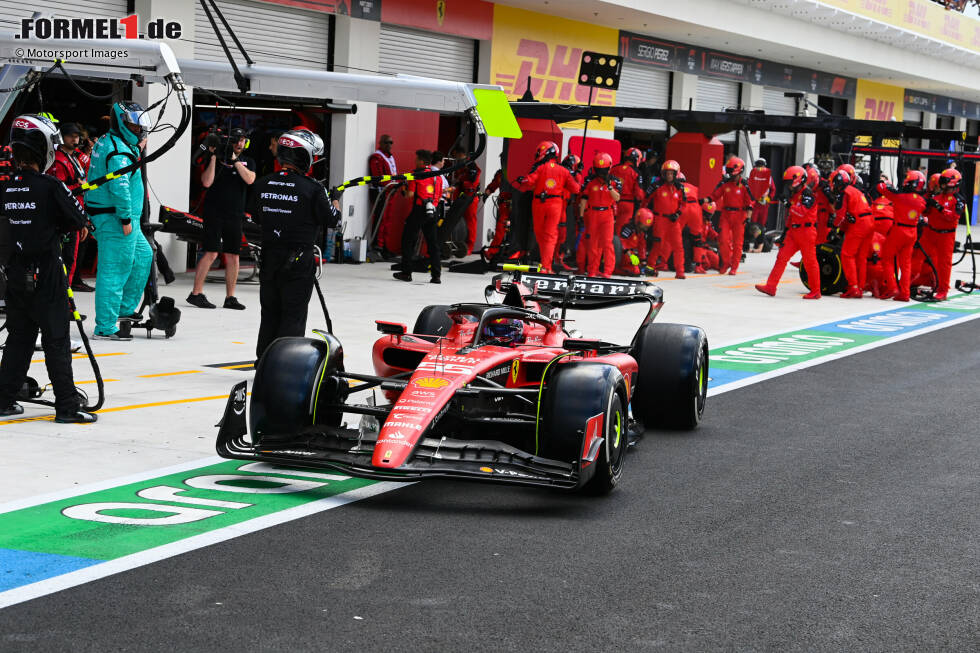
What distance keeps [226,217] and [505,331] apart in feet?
21.3

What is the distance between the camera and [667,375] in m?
8.25

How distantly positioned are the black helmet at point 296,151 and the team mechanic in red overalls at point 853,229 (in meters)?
10.9

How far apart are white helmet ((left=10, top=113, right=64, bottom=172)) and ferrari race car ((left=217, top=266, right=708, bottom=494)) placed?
2116mm

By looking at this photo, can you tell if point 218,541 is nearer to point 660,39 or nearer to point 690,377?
point 690,377

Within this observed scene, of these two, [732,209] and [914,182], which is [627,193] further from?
[914,182]

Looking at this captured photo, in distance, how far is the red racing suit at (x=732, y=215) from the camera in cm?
2147

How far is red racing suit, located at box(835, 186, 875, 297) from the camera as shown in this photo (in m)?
18.1

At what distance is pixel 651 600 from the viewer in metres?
4.98

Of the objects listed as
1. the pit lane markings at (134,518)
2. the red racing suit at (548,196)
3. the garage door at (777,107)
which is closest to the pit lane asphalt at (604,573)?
the pit lane markings at (134,518)

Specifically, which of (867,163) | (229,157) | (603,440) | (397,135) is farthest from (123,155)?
(867,163)

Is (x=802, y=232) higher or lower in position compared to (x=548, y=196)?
lower

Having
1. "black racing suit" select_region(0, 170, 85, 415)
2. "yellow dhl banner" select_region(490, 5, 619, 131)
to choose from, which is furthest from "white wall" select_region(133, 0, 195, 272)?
"black racing suit" select_region(0, 170, 85, 415)

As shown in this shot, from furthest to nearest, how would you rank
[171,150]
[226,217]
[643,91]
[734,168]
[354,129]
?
1. [643,91]
2. [734,168]
3. [354,129]
4. [171,150]
5. [226,217]

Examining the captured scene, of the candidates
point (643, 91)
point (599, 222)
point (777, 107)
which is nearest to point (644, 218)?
point (599, 222)
